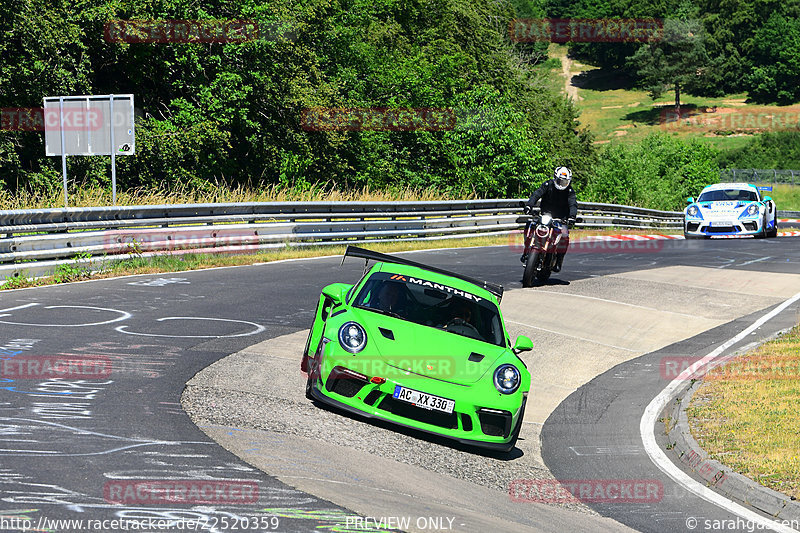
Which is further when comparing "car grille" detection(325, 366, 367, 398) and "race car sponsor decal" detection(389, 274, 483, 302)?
"race car sponsor decal" detection(389, 274, 483, 302)

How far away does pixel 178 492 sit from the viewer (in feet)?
19.0

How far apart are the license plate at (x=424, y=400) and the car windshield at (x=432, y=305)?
1.04 metres

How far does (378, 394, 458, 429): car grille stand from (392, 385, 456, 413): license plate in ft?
0.13

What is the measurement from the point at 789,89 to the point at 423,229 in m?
129

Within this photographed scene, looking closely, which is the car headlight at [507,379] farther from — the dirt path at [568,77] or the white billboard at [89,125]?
the dirt path at [568,77]

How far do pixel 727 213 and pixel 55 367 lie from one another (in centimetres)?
2340

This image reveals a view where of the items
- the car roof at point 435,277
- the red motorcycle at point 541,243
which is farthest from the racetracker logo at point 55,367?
the red motorcycle at point 541,243

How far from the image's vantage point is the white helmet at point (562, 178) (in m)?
16.0

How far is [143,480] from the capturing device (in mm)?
5957

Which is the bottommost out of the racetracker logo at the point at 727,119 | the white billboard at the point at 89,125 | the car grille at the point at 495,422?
the car grille at the point at 495,422

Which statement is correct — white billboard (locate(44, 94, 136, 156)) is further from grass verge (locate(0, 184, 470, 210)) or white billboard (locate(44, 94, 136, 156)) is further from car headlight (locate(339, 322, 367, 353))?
car headlight (locate(339, 322, 367, 353))

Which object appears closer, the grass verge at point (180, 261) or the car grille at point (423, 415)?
the car grille at point (423, 415)

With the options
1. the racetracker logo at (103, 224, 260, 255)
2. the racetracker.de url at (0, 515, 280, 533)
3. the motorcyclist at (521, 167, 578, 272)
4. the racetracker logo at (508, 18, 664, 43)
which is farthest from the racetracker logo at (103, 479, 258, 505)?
the racetracker logo at (508, 18, 664, 43)

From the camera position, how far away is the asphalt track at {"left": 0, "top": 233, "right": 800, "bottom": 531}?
5641 mm
